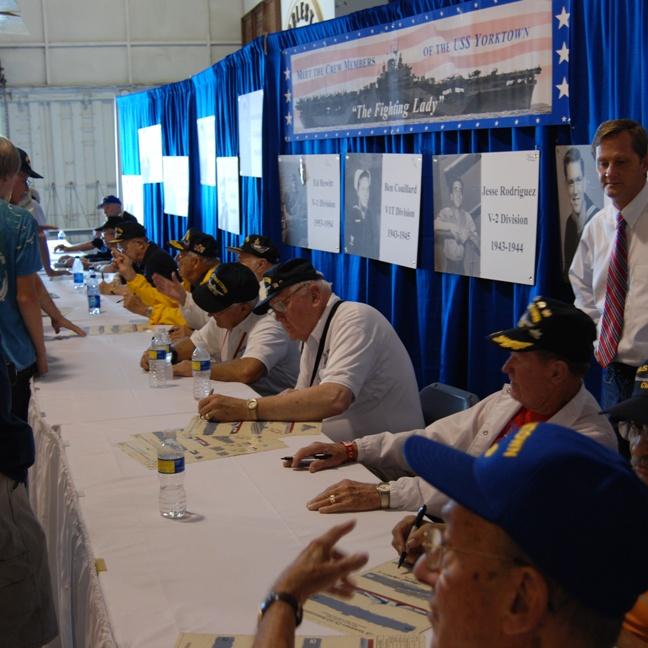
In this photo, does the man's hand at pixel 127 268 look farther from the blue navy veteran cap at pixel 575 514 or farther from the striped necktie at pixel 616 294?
the blue navy veteran cap at pixel 575 514

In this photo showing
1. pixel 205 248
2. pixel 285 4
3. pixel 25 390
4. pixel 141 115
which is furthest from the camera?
pixel 141 115

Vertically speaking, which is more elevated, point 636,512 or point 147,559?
point 636,512

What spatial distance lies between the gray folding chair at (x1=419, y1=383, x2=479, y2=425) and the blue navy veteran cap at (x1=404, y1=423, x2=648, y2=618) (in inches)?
75.2

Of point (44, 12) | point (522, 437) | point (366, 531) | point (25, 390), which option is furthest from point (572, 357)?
point (44, 12)

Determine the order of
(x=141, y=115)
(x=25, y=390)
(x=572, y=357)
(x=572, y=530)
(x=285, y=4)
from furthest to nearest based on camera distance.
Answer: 1. (x=141, y=115)
2. (x=285, y=4)
3. (x=25, y=390)
4. (x=572, y=357)
5. (x=572, y=530)

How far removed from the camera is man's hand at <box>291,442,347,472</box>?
230cm

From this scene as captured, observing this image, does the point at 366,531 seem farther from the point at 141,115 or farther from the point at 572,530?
the point at 141,115

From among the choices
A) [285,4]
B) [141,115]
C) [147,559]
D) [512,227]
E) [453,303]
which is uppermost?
[285,4]

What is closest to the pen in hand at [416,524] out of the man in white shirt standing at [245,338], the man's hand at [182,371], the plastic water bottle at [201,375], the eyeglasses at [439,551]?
the eyeglasses at [439,551]

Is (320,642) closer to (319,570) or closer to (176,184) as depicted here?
(319,570)

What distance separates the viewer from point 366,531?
191 centimetres

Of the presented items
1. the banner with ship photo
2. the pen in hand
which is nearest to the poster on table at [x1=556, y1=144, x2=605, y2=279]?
the banner with ship photo

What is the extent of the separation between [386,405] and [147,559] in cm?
125

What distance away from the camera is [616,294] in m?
2.94
